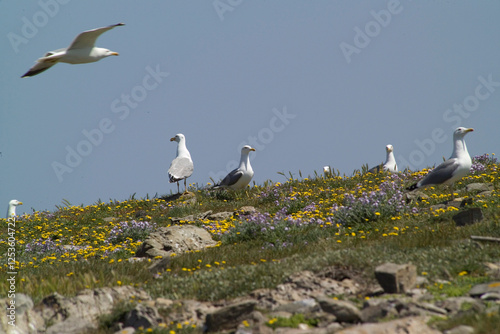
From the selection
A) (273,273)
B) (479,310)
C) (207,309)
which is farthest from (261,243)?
(479,310)

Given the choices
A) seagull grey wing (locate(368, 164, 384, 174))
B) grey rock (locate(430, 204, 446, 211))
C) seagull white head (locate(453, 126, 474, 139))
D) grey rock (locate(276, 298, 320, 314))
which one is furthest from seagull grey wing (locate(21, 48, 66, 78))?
seagull grey wing (locate(368, 164, 384, 174))

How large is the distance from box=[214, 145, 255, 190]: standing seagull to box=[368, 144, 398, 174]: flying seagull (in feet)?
13.7

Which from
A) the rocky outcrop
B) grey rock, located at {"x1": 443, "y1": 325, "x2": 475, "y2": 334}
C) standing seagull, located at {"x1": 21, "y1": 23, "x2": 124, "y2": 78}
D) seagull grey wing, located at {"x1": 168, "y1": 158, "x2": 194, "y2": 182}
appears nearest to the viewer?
grey rock, located at {"x1": 443, "y1": 325, "x2": 475, "y2": 334}

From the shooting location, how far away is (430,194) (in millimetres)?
14531

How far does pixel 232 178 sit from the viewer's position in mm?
18422

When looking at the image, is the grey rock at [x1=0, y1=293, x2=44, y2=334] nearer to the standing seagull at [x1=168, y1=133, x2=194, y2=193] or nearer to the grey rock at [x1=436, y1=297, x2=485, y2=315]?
the grey rock at [x1=436, y1=297, x2=485, y2=315]

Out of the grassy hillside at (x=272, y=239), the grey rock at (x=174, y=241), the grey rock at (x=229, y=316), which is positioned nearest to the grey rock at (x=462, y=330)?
the grassy hillside at (x=272, y=239)

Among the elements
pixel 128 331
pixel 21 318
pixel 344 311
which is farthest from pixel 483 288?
pixel 21 318

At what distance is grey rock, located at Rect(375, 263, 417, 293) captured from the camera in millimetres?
6957

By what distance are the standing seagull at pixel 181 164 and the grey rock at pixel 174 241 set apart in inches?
281

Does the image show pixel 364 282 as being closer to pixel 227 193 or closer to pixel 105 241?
pixel 105 241

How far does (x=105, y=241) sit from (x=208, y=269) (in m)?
4.92

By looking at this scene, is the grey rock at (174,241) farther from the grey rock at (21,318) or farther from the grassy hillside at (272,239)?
the grey rock at (21,318)

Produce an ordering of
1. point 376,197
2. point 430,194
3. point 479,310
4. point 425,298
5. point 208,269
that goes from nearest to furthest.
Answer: point 479,310 → point 425,298 → point 208,269 → point 376,197 → point 430,194
